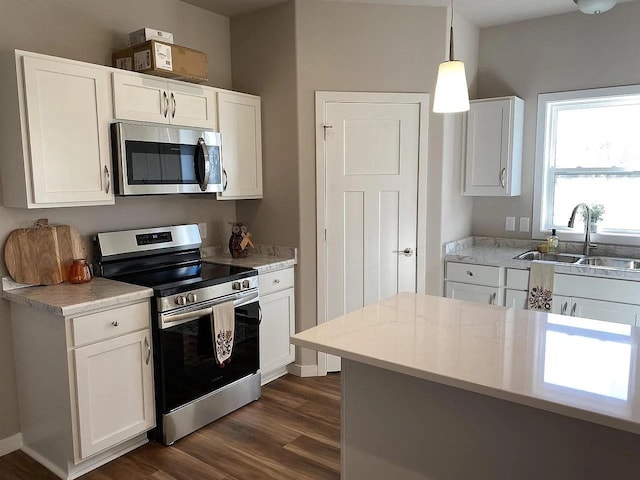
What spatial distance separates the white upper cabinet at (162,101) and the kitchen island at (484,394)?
1768 millimetres

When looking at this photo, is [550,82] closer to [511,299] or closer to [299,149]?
[511,299]

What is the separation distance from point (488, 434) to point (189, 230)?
8.18 feet

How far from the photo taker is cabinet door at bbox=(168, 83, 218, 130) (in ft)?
9.96

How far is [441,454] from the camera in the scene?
5.63ft

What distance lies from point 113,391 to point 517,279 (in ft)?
→ 9.11

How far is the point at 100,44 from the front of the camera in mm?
2977

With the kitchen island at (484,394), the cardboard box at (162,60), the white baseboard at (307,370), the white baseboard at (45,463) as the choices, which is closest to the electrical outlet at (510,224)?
the white baseboard at (307,370)

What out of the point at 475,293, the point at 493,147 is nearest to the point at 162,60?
the point at 493,147

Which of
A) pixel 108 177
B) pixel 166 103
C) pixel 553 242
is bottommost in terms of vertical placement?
pixel 553 242

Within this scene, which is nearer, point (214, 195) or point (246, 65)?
point (214, 195)

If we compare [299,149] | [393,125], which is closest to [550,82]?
[393,125]

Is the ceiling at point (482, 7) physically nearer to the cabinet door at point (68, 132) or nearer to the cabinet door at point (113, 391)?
the cabinet door at point (68, 132)

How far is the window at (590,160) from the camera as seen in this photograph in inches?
147

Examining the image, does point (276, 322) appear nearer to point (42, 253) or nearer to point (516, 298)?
point (42, 253)
